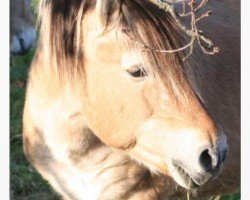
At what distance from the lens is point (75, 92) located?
2.58 meters

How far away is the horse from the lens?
148 inches

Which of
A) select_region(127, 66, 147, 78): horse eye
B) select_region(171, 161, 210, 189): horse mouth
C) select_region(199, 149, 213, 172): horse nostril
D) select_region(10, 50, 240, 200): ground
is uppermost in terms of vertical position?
select_region(127, 66, 147, 78): horse eye

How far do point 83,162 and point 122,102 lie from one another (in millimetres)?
454

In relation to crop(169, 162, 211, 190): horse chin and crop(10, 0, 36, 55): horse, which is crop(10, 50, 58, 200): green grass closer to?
crop(10, 0, 36, 55): horse

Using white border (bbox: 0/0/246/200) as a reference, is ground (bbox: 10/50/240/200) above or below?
below
